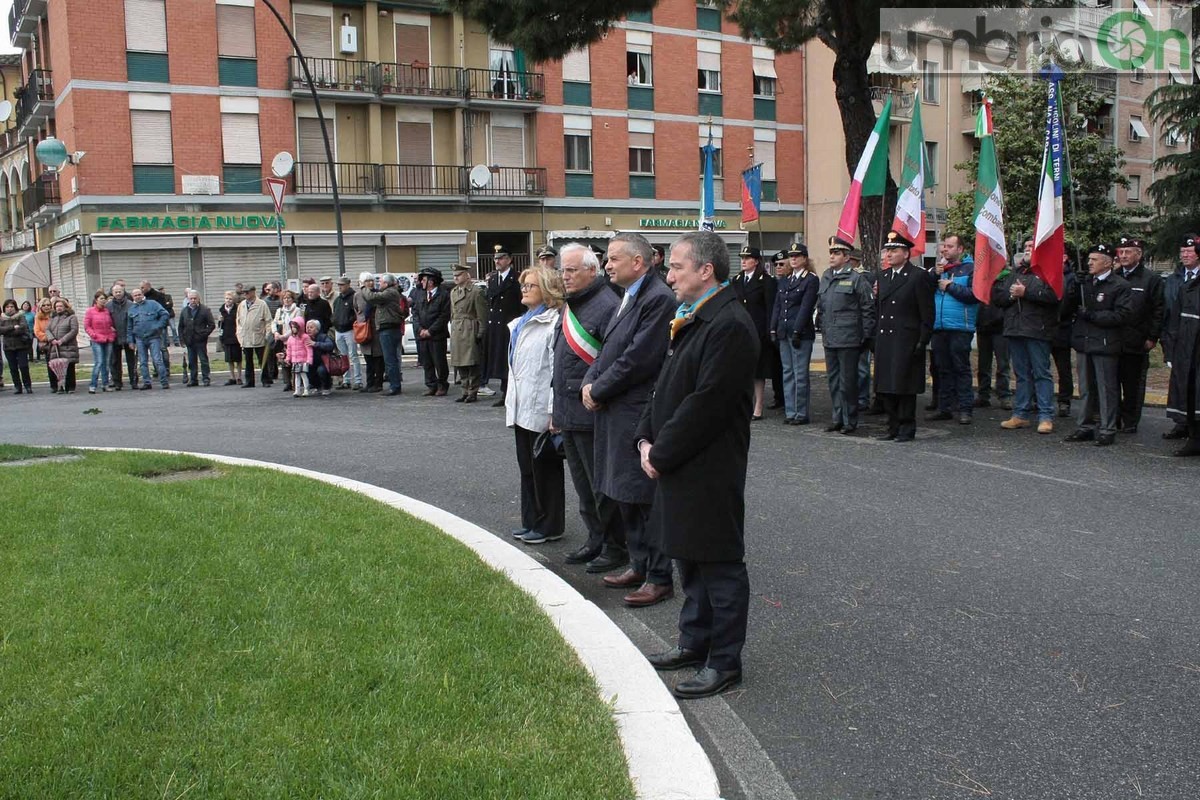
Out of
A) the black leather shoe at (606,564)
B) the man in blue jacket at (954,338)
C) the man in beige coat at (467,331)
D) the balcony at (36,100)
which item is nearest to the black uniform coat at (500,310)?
the man in beige coat at (467,331)

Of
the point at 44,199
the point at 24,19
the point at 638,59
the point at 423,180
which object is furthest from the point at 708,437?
the point at 24,19

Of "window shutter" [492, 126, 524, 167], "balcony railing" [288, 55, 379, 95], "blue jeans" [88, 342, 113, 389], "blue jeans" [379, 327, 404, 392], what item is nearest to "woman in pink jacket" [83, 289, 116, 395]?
"blue jeans" [88, 342, 113, 389]

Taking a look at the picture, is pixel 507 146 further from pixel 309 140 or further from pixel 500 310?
pixel 500 310

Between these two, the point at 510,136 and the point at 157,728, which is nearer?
the point at 157,728

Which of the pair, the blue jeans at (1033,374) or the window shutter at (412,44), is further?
the window shutter at (412,44)

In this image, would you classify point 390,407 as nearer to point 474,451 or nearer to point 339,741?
point 474,451

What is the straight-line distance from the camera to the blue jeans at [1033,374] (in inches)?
446

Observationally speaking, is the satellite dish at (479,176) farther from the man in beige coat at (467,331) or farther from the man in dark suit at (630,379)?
the man in dark suit at (630,379)

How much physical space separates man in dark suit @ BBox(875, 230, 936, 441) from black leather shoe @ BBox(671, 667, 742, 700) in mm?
6882

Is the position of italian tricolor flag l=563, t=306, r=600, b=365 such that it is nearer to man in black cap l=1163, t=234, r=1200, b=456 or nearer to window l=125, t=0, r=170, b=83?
man in black cap l=1163, t=234, r=1200, b=456

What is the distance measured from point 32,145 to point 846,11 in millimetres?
34633

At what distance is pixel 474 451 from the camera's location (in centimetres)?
1091

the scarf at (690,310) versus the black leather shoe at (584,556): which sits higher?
the scarf at (690,310)

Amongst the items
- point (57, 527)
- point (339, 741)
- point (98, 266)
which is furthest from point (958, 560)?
point (98, 266)
